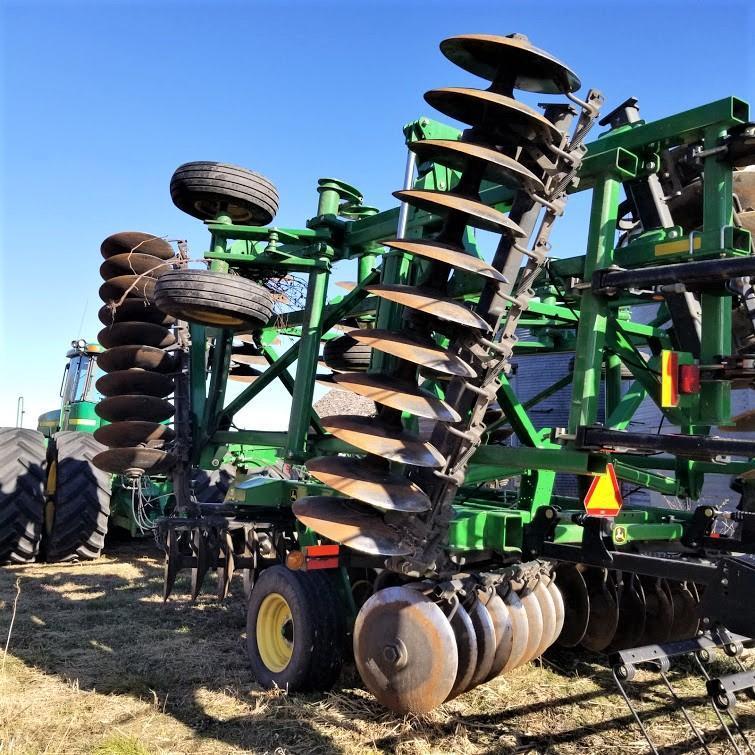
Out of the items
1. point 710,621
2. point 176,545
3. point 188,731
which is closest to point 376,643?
point 188,731

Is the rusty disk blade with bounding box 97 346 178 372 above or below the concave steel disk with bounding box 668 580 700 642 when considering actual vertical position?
above

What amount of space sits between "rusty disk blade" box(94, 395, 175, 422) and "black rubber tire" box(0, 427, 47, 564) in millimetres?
2391

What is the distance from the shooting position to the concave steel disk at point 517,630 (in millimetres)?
3494

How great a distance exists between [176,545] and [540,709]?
8.21ft

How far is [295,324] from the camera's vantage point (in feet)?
20.8

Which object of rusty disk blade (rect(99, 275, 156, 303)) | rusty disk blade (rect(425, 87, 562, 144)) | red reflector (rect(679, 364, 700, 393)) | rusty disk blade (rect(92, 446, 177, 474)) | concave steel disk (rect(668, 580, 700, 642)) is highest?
rusty disk blade (rect(425, 87, 562, 144))

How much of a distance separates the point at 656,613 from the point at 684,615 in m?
0.22

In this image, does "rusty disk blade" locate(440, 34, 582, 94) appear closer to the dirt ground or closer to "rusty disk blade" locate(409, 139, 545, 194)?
"rusty disk blade" locate(409, 139, 545, 194)

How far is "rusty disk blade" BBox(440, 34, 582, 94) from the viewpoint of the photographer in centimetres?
318

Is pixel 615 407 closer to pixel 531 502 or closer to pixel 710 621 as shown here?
pixel 531 502

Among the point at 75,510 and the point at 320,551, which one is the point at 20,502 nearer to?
the point at 75,510

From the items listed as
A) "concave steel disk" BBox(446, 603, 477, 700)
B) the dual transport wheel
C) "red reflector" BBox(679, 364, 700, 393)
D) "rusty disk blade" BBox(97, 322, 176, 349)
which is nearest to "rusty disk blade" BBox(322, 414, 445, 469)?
"concave steel disk" BBox(446, 603, 477, 700)

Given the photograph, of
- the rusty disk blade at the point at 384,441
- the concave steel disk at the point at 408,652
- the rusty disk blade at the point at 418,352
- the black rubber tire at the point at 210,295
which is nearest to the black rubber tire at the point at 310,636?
the concave steel disk at the point at 408,652

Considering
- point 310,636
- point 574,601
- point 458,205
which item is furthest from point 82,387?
point 458,205
